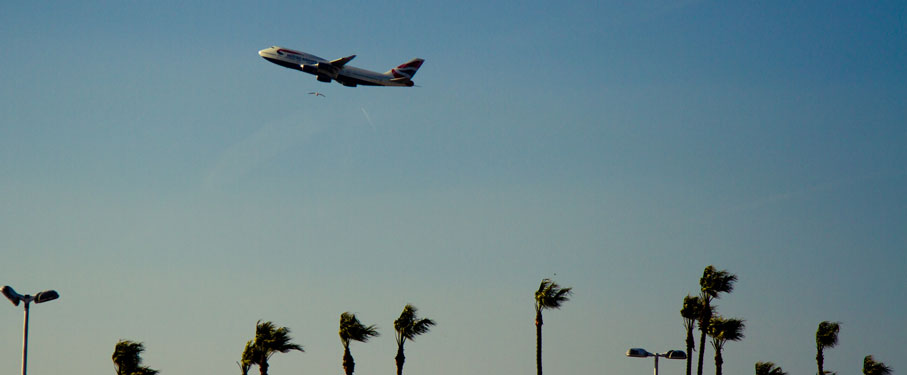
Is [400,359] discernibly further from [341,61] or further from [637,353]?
[341,61]

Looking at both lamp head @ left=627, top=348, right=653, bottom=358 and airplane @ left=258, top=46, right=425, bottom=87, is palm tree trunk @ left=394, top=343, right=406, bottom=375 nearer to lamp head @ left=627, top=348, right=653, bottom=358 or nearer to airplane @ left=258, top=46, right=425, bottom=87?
lamp head @ left=627, top=348, right=653, bottom=358

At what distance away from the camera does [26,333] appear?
50.4 m

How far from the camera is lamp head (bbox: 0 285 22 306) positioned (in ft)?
157

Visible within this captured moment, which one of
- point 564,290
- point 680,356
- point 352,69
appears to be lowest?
point 680,356

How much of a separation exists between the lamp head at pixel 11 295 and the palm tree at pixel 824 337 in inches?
2879

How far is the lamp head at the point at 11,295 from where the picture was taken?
47.8 m

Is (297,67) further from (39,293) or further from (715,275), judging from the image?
(39,293)

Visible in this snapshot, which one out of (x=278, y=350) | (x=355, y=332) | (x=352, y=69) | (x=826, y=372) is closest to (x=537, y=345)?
(x=355, y=332)

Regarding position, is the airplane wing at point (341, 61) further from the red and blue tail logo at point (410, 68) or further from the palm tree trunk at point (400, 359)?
the palm tree trunk at point (400, 359)

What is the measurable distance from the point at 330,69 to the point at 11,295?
77246mm

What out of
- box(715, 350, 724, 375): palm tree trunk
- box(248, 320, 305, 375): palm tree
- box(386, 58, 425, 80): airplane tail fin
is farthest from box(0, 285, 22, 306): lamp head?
box(386, 58, 425, 80): airplane tail fin

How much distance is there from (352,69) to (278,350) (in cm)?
5857

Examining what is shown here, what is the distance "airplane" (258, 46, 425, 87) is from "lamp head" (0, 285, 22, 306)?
7621 centimetres

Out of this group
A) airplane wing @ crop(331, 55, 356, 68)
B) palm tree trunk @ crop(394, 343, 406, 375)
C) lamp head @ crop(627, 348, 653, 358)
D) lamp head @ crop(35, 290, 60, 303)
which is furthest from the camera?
airplane wing @ crop(331, 55, 356, 68)
